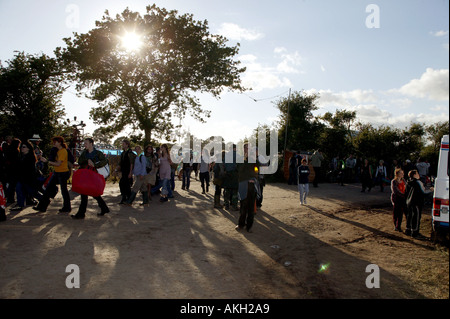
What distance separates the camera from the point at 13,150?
8.92 meters

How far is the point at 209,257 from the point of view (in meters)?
5.17

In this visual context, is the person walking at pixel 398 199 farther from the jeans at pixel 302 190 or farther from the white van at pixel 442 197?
the jeans at pixel 302 190

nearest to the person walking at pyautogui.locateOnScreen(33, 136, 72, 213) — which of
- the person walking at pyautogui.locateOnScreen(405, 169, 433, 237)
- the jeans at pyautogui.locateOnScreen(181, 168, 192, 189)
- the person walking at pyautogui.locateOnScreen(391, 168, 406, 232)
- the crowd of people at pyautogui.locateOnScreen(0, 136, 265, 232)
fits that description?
the crowd of people at pyautogui.locateOnScreen(0, 136, 265, 232)

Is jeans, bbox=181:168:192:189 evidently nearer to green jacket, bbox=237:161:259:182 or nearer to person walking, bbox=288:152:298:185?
person walking, bbox=288:152:298:185

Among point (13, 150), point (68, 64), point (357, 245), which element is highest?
point (68, 64)

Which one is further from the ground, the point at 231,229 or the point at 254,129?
the point at 254,129

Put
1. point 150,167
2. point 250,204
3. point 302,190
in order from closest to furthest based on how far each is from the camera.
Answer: point 250,204 < point 150,167 < point 302,190

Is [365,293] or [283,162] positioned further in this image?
[283,162]

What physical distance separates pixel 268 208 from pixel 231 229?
11.4ft

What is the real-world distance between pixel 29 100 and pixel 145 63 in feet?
25.5

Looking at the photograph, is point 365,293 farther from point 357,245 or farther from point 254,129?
point 254,129

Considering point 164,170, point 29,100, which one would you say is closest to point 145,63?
point 29,100

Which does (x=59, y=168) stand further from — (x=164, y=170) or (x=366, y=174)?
(x=366, y=174)
